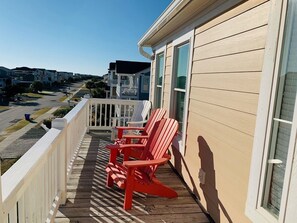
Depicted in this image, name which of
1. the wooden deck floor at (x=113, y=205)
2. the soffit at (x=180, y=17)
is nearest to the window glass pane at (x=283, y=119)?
the wooden deck floor at (x=113, y=205)

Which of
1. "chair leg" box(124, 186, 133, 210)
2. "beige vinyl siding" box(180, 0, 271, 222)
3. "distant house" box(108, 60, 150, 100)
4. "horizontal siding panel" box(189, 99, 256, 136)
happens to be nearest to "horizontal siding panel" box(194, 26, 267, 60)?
"beige vinyl siding" box(180, 0, 271, 222)

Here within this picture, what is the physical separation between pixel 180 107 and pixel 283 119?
2164mm

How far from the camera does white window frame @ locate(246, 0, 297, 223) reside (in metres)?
1.44

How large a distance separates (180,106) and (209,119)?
44.6 inches

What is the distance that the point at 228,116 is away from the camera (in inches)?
82.6

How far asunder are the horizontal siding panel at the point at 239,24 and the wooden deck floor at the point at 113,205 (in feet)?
5.95

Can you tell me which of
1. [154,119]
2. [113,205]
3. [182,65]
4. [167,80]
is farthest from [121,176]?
[167,80]

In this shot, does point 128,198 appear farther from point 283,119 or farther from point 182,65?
point 182,65

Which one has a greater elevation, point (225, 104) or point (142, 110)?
point (225, 104)

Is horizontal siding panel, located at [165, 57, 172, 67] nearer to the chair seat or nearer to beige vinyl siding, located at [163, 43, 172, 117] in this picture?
beige vinyl siding, located at [163, 43, 172, 117]

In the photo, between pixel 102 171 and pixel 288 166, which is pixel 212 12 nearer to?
pixel 288 166

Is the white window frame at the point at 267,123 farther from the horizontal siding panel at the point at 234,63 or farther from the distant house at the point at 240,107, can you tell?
the horizontal siding panel at the point at 234,63

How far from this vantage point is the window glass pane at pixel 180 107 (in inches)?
137

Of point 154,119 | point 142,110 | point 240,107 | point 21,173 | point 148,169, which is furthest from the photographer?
point 142,110
